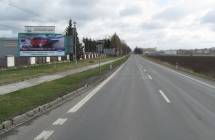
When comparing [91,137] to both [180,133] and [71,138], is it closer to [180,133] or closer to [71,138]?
[71,138]

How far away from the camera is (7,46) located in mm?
71938

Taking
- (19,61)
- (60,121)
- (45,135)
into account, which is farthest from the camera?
(19,61)

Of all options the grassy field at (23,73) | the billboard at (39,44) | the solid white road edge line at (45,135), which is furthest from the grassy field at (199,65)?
the solid white road edge line at (45,135)

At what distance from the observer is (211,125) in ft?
29.8

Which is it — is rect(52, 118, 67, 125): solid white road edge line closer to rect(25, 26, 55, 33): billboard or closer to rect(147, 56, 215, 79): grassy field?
rect(147, 56, 215, 79): grassy field

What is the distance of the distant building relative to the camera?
233 feet

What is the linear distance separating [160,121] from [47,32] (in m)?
33.9

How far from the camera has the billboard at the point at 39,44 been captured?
137 feet

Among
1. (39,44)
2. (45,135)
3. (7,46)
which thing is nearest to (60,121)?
(45,135)

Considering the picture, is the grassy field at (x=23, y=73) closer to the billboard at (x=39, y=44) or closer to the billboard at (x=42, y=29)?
the billboard at (x=39, y=44)

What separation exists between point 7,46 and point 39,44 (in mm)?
31981

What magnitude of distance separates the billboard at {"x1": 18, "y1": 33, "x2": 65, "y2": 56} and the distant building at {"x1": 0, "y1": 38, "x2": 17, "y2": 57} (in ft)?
98.5

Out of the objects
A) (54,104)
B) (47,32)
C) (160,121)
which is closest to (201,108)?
(160,121)

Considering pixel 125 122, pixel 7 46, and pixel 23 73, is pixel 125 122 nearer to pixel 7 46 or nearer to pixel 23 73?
pixel 23 73
